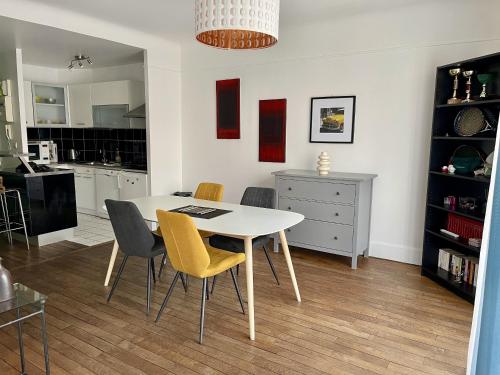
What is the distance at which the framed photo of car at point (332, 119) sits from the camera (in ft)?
13.6

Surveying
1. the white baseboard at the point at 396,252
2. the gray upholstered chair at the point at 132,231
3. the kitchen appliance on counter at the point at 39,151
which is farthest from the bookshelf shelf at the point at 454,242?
the kitchen appliance on counter at the point at 39,151

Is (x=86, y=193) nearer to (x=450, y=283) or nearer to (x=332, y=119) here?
(x=332, y=119)

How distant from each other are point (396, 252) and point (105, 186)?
4.33 meters

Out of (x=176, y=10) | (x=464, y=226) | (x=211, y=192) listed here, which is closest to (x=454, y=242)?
(x=464, y=226)

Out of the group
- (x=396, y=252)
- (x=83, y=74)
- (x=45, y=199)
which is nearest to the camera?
(x=396, y=252)

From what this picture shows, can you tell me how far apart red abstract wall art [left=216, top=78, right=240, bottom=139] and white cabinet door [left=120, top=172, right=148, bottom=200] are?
1.29m

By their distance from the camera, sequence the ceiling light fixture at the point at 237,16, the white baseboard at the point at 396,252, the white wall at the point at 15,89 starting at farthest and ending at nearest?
1. the white wall at the point at 15,89
2. the white baseboard at the point at 396,252
3. the ceiling light fixture at the point at 237,16

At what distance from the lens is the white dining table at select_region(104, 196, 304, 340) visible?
2.51 metres

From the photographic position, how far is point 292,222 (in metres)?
2.75

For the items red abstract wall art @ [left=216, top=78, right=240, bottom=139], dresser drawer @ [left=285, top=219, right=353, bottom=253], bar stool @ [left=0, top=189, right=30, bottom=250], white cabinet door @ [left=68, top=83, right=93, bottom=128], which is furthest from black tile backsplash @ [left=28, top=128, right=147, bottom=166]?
dresser drawer @ [left=285, top=219, right=353, bottom=253]

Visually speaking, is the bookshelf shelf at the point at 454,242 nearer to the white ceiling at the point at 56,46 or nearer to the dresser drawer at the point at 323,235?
the dresser drawer at the point at 323,235

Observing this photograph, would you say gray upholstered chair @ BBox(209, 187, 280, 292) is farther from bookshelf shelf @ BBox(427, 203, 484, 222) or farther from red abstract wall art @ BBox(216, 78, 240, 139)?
red abstract wall art @ BBox(216, 78, 240, 139)

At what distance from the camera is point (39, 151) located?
6117mm

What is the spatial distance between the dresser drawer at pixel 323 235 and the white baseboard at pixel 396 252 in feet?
1.69
